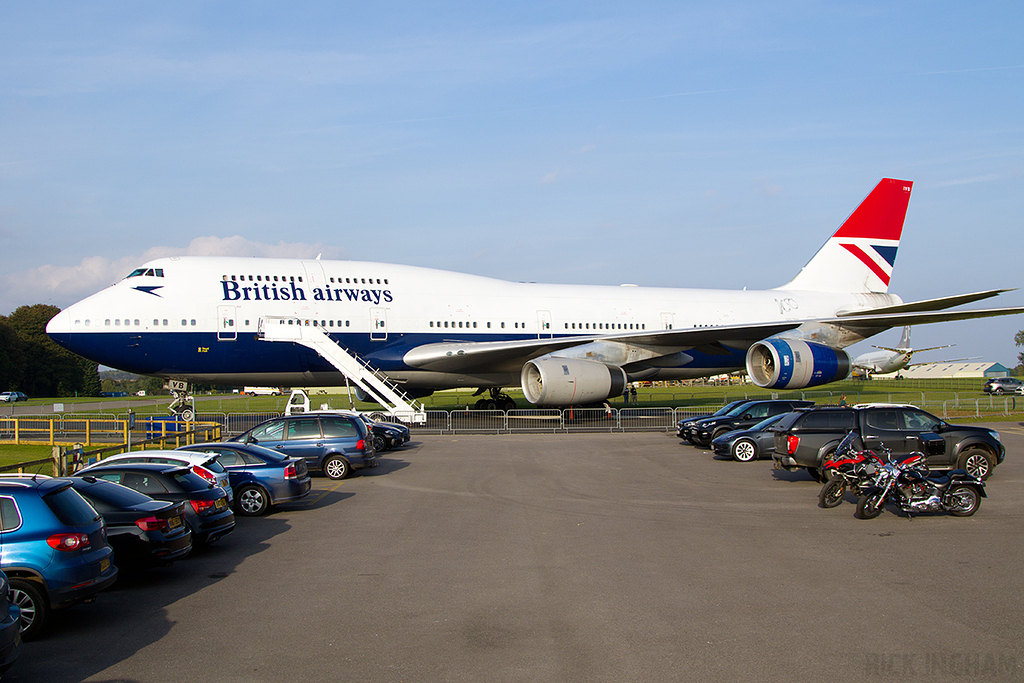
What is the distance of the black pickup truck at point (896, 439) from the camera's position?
15.4 metres

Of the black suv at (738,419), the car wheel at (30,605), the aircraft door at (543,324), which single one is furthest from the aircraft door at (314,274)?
the car wheel at (30,605)

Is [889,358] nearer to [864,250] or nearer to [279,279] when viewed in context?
[864,250]

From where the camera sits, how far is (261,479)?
14.0 m

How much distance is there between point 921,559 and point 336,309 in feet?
76.4

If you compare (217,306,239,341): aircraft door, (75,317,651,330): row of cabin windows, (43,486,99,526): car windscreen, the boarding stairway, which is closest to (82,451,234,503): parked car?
(43,486,99,526): car windscreen

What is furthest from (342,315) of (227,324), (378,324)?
(227,324)

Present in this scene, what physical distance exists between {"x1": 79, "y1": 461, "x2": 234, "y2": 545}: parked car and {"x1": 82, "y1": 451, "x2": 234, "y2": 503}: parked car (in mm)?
798

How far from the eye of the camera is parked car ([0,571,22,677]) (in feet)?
18.0

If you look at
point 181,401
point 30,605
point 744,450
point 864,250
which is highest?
point 864,250

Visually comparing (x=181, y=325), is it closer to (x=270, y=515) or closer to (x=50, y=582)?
(x=270, y=515)

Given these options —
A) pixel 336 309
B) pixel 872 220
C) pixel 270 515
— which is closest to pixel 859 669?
pixel 270 515

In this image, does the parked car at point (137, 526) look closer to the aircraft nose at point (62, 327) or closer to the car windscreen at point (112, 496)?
the car windscreen at point (112, 496)

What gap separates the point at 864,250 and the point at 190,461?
35.1 m

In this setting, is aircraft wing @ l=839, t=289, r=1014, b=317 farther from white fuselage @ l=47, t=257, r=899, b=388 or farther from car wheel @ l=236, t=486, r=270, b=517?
car wheel @ l=236, t=486, r=270, b=517
